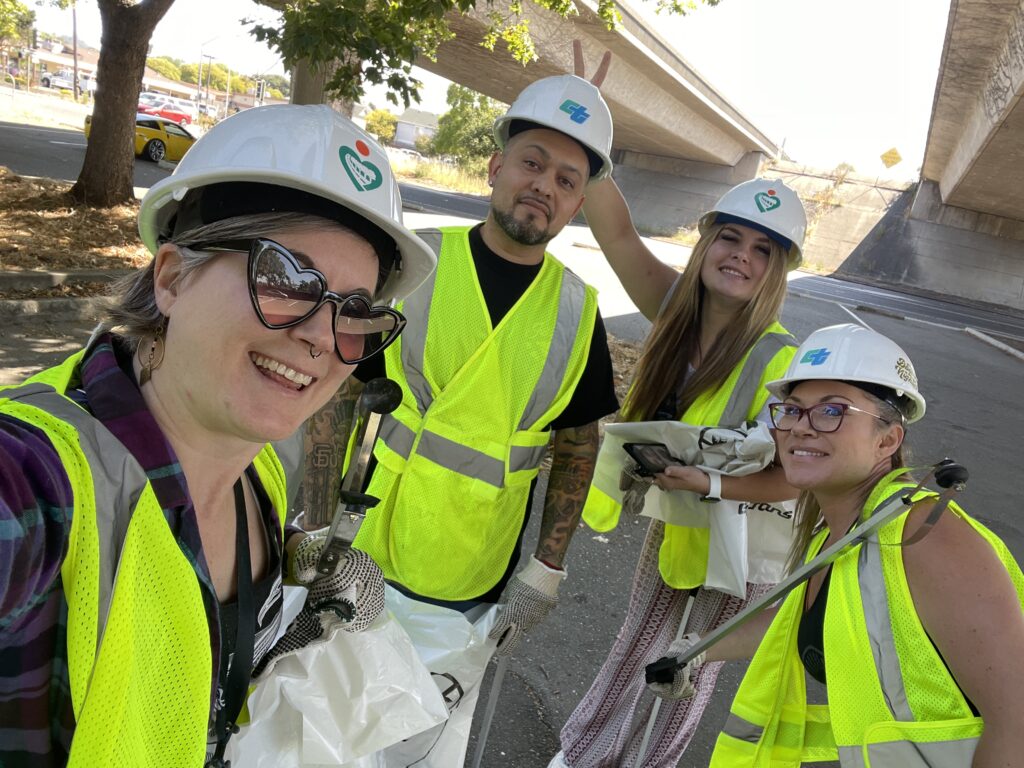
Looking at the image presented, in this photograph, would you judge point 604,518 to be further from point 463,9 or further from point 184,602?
point 463,9

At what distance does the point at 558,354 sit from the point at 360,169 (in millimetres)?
1093

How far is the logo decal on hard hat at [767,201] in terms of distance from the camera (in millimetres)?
2652

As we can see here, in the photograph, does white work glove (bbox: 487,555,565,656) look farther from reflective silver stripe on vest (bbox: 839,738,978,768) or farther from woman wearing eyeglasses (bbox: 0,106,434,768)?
reflective silver stripe on vest (bbox: 839,738,978,768)

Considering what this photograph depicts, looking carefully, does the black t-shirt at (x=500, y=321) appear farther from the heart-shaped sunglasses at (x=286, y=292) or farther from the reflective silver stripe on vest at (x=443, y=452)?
the heart-shaped sunglasses at (x=286, y=292)

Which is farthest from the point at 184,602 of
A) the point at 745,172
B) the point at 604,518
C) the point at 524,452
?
the point at 745,172

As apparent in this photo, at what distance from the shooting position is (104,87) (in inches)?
396

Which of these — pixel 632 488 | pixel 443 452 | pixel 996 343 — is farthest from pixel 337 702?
pixel 996 343

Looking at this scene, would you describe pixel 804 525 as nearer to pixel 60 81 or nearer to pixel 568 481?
pixel 568 481

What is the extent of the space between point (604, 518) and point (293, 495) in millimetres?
1807

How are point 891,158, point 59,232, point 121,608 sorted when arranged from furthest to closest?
point 891,158, point 59,232, point 121,608

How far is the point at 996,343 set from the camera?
58.4 ft

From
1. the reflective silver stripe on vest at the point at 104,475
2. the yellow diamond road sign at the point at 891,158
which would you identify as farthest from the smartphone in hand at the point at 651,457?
the yellow diamond road sign at the point at 891,158

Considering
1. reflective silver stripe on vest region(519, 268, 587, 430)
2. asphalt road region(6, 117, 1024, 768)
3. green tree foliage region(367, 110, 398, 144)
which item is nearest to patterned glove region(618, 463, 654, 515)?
reflective silver stripe on vest region(519, 268, 587, 430)

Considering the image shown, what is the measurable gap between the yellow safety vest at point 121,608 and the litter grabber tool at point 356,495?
0.50 m
